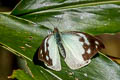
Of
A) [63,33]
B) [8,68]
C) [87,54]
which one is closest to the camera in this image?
[87,54]

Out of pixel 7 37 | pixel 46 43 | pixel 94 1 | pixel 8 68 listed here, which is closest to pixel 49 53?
pixel 46 43

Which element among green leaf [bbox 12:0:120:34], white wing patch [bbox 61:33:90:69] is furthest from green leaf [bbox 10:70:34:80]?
green leaf [bbox 12:0:120:34]

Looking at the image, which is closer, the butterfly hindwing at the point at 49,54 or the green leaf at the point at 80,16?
the butterfly hindwing at the point at 49,54

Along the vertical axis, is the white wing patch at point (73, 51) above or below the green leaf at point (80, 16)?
below

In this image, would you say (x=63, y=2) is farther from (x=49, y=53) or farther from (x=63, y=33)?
(x=49, y=53)

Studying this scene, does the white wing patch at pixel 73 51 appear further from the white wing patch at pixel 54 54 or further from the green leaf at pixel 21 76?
the green leaf at pixel 21 76

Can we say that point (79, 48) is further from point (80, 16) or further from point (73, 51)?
point (80, 16)

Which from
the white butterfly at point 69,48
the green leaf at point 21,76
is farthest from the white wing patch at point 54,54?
the green leaf at point 21,76
